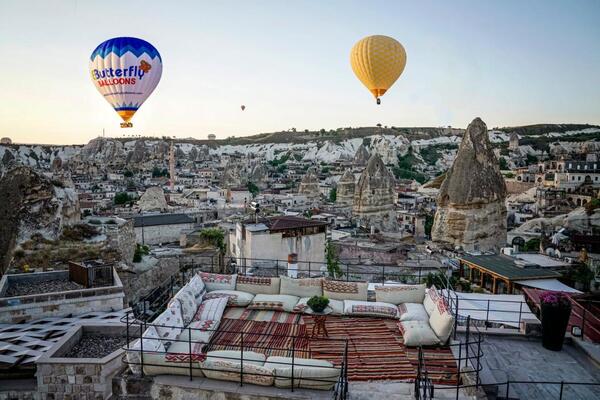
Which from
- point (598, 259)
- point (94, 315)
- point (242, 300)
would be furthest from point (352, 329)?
point (598, 259)

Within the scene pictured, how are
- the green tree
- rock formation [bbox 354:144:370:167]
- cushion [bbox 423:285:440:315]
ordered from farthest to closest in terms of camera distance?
rock formation [bbox 354:144:370:167] → the green tree → cushion [bbox 423:285:440:315]

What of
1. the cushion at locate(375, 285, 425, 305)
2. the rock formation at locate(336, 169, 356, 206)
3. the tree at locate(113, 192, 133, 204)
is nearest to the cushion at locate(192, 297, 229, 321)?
the cushion at locate(375, 285, 425, 305)

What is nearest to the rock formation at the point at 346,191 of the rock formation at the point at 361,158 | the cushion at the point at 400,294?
the rock formation at the point at 361,158

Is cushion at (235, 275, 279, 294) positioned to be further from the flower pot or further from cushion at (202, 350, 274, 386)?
the flower pot

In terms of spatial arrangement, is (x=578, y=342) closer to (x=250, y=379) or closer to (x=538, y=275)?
(x=250, y=379)

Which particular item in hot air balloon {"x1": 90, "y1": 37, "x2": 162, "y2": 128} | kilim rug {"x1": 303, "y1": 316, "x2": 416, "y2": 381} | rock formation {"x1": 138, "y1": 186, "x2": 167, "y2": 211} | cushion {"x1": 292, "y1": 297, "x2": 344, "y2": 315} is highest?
hot air balloon {"x1": 90, "y1": 37, "x2": 162, "y2": 128}

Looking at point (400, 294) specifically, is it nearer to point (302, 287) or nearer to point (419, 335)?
point (419, 335)

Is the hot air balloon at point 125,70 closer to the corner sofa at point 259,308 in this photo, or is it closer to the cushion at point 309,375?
the corner sofa at point 259,308
